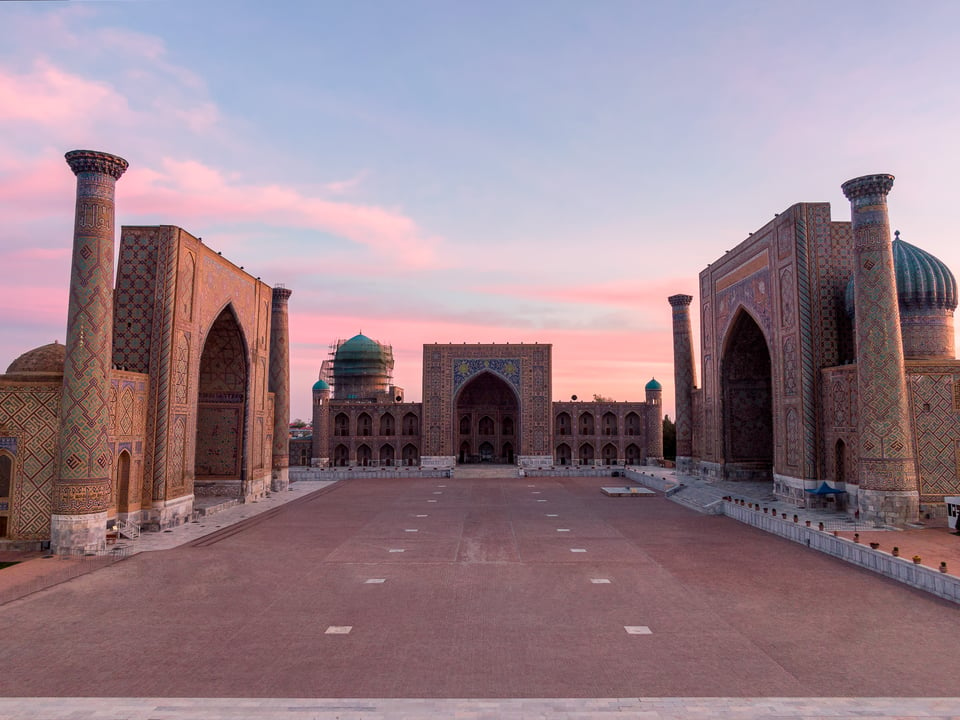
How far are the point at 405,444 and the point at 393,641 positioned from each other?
32570mm

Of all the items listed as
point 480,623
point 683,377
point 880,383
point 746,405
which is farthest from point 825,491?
point 683,377

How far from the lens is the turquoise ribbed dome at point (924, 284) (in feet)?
65.3

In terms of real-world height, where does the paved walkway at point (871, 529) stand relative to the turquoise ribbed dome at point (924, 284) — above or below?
below

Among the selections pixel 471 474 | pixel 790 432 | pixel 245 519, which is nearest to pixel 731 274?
pixel 790 432

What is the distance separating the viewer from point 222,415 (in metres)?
21.8

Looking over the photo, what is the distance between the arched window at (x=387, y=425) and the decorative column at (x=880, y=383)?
2890 centimetres

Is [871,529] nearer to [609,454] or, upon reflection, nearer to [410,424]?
[609,454]

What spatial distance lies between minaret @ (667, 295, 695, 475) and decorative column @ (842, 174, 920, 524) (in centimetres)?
1414

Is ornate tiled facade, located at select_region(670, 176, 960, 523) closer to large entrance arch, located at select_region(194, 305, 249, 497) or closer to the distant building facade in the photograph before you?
the distant building facade

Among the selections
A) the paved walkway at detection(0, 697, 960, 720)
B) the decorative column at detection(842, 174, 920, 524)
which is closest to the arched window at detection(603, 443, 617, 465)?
the decorative column at detection(842, 174, 920, 524)

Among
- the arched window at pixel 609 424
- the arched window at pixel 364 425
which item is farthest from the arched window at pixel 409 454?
the arched window at pixel 609 424

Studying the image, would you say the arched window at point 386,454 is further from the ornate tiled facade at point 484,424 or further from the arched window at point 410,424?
the arched window at point 410,424

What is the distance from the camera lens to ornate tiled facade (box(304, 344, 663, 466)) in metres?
37.0

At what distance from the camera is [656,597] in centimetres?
1017
